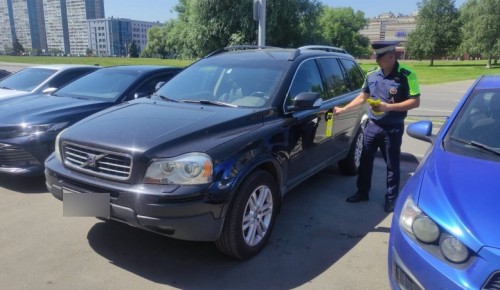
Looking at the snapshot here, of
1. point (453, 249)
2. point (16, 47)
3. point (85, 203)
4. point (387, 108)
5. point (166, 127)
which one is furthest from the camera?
point (16, 47)

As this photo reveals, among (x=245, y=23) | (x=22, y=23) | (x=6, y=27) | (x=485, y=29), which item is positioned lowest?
(x=245, y=23)

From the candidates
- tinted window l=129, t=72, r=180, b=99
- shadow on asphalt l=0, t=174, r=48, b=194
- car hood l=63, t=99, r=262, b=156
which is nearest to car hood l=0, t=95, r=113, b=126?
tinted window l=129, t=72, r=180, b=99

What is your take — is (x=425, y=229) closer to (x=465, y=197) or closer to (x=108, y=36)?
(x=465, y=197)

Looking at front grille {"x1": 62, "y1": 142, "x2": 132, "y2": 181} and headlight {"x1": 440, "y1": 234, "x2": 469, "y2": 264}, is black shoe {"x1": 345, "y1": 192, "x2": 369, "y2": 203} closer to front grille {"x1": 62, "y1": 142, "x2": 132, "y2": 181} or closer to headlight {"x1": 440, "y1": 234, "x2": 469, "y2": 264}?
headlight {"x1": 440, "y1": 234, "x2": 469, "y2": 264}

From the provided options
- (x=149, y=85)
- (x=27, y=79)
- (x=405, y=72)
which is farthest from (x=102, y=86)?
(x=405, y=72)

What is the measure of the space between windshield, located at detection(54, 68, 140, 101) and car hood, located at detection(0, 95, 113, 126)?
0.83 feet

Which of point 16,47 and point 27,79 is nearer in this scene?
point 27,79

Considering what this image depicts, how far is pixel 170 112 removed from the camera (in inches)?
141

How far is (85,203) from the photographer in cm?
303

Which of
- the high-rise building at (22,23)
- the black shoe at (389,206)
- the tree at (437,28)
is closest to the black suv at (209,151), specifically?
the black shoe at (389,206)

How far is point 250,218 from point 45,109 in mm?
3334

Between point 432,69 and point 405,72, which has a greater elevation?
point 405,72

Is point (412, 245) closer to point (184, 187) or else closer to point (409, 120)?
point (184, 187)

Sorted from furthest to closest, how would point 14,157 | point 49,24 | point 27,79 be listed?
point 49,24
point 27,79
point 14,157
